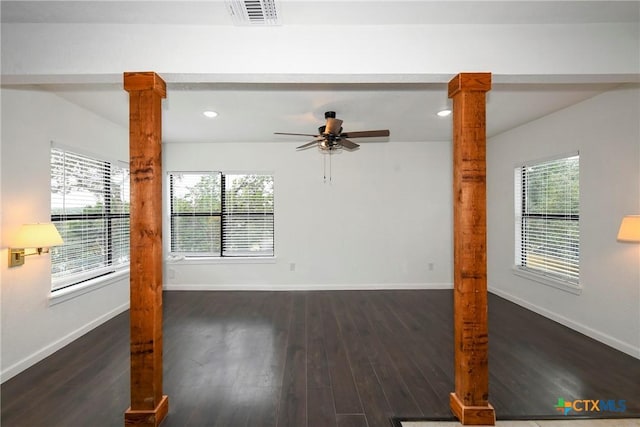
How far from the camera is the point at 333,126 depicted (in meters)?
3.28

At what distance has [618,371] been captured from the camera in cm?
267

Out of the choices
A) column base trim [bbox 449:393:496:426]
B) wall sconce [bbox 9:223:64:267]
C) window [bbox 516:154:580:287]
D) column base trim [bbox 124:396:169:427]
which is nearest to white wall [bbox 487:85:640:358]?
window [bbox 516:154:580:287]

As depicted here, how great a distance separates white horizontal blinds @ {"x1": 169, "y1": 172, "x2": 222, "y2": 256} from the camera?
539cm

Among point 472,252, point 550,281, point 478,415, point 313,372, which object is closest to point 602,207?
point 550,281

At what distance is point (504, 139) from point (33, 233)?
19.7ft

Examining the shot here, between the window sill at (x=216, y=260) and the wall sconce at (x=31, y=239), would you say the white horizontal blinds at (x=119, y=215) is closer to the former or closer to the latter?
the window sill at (x=216, y=260)

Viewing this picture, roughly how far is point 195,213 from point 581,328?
5.78m

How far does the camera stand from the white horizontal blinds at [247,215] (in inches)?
213

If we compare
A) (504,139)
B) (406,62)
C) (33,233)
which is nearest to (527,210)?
(504,139)

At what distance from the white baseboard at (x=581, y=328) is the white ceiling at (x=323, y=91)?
2.60 m

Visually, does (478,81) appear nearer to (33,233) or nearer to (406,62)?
(406,62)

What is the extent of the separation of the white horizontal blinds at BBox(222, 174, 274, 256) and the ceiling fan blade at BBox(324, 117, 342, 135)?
7.44 ft

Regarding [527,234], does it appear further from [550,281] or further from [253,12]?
[253,12]

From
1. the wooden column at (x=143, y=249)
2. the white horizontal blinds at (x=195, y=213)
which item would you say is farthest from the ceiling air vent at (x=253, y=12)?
the white horizontal blinds at (x=195, y=213)
